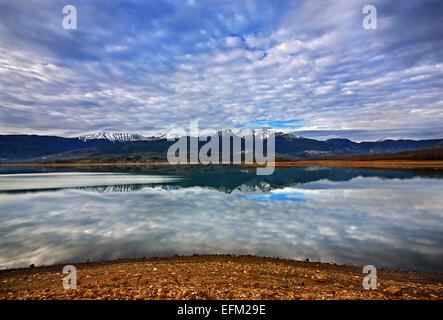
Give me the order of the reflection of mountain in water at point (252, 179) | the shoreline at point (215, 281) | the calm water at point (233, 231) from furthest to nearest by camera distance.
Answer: the reflection of mountain in water at point (252, 179) < the calm water at point (233, 231) < the shoreline at point (215, 281)

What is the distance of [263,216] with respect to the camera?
1627cm

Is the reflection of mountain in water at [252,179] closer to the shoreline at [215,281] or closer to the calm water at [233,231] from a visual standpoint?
the calm water at [233,231]

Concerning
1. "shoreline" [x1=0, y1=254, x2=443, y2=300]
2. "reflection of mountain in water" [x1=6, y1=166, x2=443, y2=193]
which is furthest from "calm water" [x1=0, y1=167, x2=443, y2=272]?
"reflection of mountain in water" [x1=6, y1=166, x2=443, y2=193]

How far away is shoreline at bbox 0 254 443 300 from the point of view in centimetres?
548

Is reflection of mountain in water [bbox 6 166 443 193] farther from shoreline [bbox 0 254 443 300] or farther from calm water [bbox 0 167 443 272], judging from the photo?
shoreline [bbox 0 254 443 300]

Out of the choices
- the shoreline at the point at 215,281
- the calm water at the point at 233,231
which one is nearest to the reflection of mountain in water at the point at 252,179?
the calm water at the point at 233,231

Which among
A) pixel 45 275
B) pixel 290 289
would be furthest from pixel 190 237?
pixel 290 289

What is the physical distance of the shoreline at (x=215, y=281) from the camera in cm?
548

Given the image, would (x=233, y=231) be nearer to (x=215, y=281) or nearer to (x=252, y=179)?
(x=215, y=281)

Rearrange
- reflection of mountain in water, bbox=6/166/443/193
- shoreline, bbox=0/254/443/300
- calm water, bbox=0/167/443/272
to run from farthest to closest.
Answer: reflection of mountain in water, bbox=6/166/443/193 → calm water, bbox=0/167/443/272 → shoreline, bbox=0/254/443/300

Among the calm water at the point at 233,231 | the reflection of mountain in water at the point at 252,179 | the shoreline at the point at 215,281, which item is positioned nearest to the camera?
the shoreline at the point at 215,281

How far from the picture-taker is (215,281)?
257 inches
